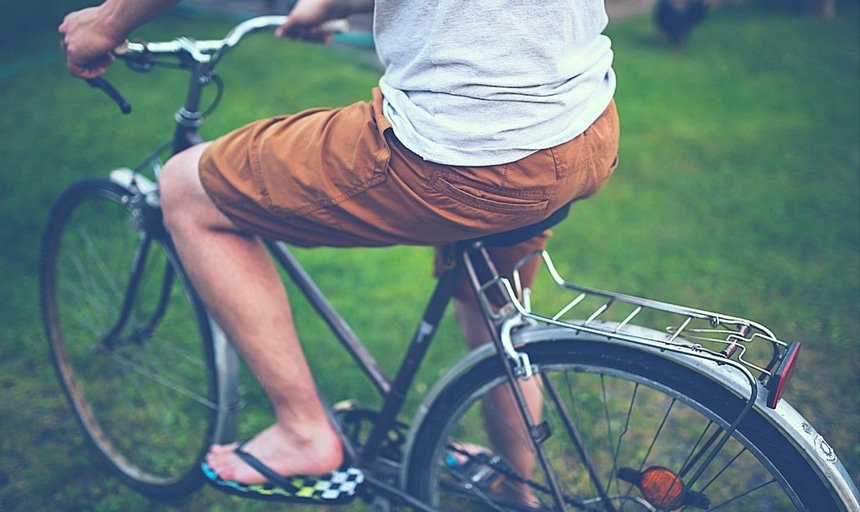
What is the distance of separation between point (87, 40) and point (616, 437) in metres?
2.03

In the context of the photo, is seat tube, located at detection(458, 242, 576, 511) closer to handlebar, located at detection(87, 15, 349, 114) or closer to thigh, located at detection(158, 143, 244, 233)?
thigh, located at detection(158, 143, 244, 233)

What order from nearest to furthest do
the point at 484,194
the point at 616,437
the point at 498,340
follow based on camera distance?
the point at 484,194
the point at 498,340
the point at 616,437

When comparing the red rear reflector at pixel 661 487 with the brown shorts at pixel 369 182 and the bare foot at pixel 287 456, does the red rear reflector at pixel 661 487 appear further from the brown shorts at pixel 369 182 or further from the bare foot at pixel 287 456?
the bare foot at pixel 287 456

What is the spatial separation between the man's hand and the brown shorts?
346mm

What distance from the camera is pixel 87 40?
1.73m

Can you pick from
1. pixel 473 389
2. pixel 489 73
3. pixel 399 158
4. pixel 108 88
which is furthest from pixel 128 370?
pixel 489 73

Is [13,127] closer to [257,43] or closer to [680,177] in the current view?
[257,43]

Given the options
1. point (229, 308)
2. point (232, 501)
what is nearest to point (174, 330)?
point (232, 501)

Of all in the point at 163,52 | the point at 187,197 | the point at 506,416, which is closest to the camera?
the point at 187,197

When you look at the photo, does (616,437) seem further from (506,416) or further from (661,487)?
(661,487)

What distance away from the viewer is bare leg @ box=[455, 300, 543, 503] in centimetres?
204

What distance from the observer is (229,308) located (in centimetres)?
183

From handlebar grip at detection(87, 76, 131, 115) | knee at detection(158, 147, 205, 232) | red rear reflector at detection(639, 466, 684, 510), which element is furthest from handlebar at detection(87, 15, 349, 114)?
red rear reflector at detection(639, 466, 684, 510)

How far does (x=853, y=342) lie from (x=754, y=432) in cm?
201
